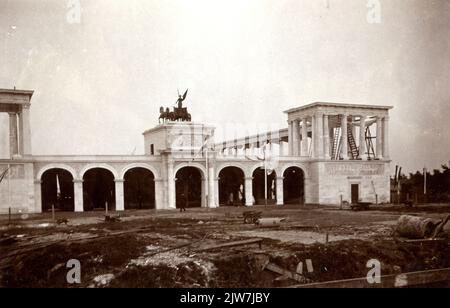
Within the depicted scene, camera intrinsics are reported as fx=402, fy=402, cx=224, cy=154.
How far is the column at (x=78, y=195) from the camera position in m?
30.7

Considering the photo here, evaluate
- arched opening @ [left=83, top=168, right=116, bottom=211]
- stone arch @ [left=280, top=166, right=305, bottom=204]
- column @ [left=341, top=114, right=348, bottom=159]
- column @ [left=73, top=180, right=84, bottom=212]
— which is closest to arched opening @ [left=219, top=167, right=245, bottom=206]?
stone arch @ [left=280, top=166, right=305, bottom=204]

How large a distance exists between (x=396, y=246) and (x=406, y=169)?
33.4ft

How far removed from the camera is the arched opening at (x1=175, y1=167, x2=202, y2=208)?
36.0 metres

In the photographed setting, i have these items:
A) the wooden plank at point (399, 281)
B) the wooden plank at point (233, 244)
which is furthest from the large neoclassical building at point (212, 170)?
the wooden plank at point (399, 281)

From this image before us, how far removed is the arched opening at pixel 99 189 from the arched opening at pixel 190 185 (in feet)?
18.6

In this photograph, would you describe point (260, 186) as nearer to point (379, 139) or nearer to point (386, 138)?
point (379, 139)

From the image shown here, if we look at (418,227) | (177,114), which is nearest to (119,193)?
(177,114)

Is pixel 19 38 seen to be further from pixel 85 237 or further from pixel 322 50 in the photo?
pixel 322 50

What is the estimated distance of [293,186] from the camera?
40594 millimetres

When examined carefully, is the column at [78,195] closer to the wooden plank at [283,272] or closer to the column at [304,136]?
the column at [304,136]

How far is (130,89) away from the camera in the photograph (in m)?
18.7
